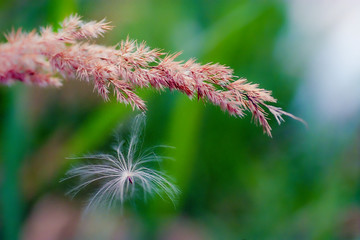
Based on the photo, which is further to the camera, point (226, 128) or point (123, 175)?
point (226, 128)

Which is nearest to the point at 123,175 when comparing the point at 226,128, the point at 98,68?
the point at 98,68

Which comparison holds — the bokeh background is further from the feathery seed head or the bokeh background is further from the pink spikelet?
the pink spikelet

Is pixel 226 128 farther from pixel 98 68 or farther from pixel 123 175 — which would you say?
pixel 98 68

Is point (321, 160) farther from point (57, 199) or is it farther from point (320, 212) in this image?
point (57, 199)

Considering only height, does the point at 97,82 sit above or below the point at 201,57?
below

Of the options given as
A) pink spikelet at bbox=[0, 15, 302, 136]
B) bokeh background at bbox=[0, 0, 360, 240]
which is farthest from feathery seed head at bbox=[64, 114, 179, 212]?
bokeh background at bbox=[0, 0, 360, 240]

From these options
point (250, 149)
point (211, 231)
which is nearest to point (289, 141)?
point (250, 149)
